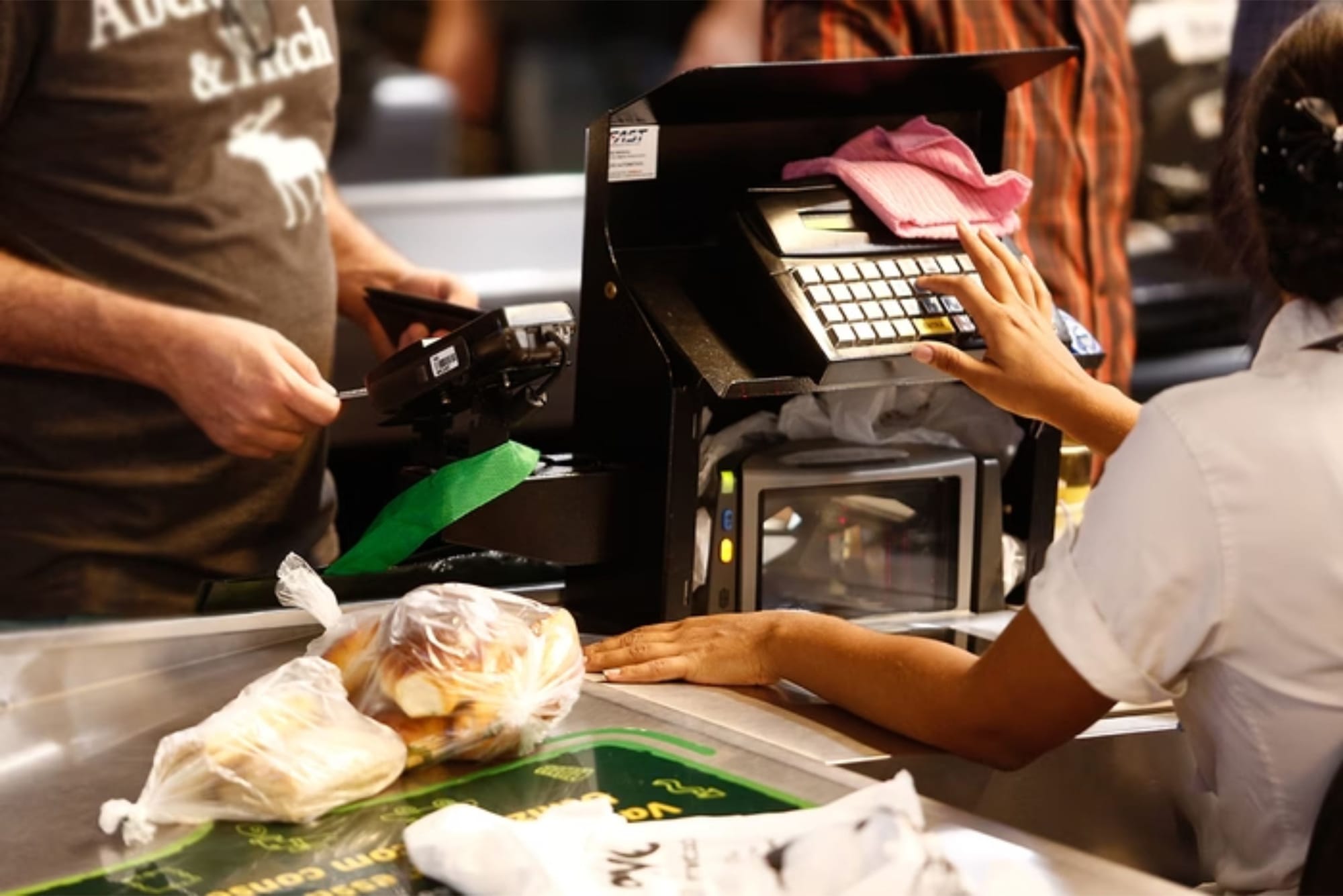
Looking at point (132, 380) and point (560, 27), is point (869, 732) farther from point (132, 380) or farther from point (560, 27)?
point (560, 27)

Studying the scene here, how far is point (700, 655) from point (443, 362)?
353 millimetres

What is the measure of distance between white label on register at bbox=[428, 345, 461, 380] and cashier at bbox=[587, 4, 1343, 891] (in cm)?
50

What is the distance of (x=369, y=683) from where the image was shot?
1.29 meters

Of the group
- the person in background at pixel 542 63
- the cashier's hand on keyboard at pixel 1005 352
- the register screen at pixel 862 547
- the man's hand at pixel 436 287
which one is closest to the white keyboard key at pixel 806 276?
the cashier's hand on keyboard at pixel 1005 352

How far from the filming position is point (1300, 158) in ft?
3.92

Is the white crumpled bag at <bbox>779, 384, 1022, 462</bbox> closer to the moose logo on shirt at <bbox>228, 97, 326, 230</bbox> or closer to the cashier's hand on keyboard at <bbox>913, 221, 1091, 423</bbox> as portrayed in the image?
the cashier's hand on keyboard at <bbox>913, 221, 1091, 423</bbox>

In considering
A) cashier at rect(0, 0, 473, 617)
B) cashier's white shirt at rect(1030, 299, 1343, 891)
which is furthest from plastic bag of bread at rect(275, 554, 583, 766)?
cashier at rect(0, 0, 473, 617)

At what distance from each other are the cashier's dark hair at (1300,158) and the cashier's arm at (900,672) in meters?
0.33

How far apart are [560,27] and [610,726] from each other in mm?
3990

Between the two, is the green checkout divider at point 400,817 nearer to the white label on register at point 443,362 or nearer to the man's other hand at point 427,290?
the white label on register at point 443,362

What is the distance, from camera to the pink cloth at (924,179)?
1.66 m

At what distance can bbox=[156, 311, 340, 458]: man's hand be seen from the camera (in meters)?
1.81

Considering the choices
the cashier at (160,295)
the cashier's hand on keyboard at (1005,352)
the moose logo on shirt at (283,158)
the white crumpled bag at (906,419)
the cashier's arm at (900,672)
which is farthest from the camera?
the moose logo on shirt at (283,158)

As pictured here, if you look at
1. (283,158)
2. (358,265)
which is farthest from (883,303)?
(358,265)
